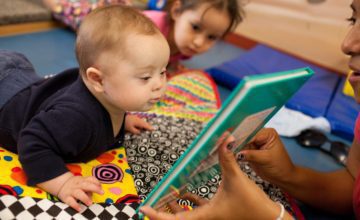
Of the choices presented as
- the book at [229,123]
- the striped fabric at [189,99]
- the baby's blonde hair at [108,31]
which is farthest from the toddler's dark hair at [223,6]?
the book at [229,123]

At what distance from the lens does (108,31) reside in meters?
0.69

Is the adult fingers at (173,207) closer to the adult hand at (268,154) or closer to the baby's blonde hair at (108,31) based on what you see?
the adult hand at (268,154)

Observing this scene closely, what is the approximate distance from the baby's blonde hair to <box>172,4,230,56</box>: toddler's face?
0.74 metres

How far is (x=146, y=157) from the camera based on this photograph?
0.91 meters

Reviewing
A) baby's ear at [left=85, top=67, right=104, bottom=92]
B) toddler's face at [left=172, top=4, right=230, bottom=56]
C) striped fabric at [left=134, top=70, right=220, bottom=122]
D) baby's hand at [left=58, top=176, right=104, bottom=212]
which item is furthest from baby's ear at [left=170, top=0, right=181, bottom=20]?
baby's hand at [left=58, top=176, right=104, bottom=212]

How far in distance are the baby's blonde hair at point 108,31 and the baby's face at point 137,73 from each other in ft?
0.05

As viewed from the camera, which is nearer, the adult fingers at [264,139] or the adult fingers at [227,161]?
the adult fingers at [227,161]

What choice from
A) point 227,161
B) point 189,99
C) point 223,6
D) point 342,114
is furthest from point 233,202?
point 342,114

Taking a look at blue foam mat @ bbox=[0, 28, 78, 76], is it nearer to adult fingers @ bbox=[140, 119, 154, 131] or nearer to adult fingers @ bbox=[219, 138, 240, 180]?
adult fingers @ bbox=[140, 119, 154, 131]

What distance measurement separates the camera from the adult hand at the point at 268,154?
2.57ft

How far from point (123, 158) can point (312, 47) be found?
66.8 inches

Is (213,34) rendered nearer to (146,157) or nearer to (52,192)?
(146,157)

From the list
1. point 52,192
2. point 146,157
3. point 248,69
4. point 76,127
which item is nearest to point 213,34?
point 248,69

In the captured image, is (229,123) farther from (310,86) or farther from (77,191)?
(310,86)
